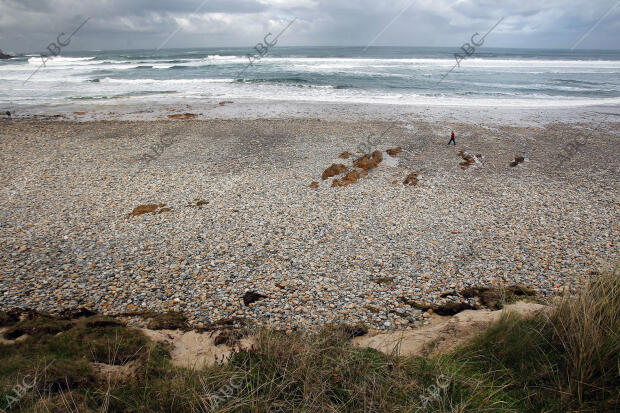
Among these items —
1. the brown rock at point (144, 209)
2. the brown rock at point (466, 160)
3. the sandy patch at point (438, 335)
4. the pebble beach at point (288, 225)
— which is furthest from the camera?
the brown rock at point (466, 160)

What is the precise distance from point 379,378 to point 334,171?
8.84 meters

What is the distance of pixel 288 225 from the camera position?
789cm

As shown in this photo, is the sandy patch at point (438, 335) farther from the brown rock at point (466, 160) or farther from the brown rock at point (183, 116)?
the brown rock at point (183, 116)

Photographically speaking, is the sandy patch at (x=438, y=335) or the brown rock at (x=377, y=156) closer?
the sandy patch at (x=438, y=335)

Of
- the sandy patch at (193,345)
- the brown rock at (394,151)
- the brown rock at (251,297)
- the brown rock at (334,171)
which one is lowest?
the sandy patch at (193,345)

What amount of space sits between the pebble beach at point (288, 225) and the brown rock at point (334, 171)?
1.22ft

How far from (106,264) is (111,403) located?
448 cm

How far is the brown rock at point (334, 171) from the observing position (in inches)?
431

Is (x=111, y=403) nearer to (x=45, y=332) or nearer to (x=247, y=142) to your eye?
(x=45, y=332)

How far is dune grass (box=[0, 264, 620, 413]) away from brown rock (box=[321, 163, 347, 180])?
7.90m

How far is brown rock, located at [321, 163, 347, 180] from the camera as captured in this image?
35.9ft

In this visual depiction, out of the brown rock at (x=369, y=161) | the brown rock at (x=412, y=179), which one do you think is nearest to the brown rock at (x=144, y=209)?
the brown rock at (x=369, y=161)

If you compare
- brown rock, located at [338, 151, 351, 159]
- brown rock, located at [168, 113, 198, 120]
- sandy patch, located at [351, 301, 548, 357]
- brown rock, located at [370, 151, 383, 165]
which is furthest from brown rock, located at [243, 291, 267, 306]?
brown rock, located at [168, 113, 198, 120]

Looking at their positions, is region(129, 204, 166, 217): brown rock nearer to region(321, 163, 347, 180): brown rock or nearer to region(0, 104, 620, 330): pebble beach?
region(0, 104, 620, 330): pebble beach
